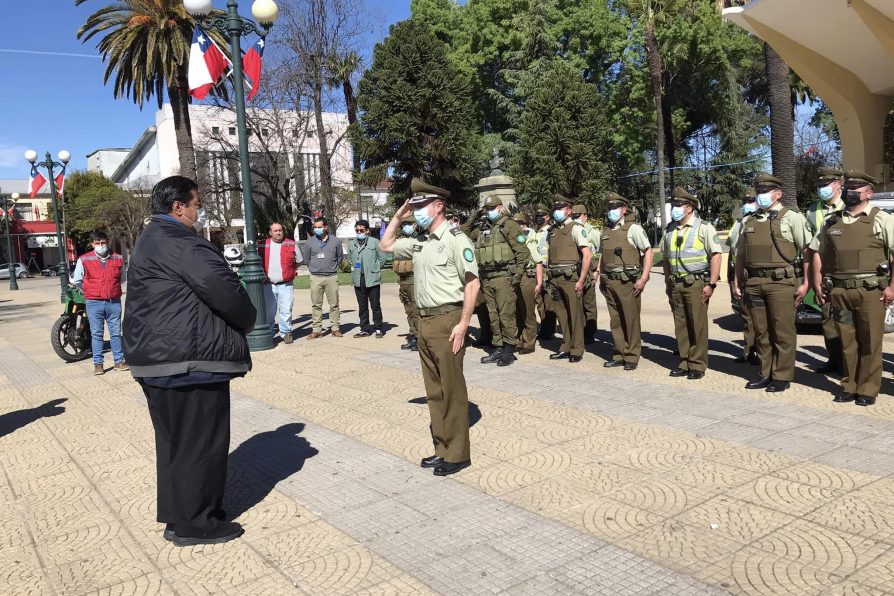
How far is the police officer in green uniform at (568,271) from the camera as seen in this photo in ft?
28.3

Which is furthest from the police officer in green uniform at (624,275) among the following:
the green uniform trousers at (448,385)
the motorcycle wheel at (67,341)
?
the motorcycle wheel at (67,341)

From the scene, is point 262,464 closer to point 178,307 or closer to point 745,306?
point 178,307

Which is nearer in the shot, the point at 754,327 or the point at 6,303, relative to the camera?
the point at 754,327

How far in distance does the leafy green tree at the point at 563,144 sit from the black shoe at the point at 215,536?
28091 mm

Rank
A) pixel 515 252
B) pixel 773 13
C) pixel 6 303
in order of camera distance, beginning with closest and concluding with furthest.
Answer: pixel 515 252 → pixel 773 13 → pixel 6 303

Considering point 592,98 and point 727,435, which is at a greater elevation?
point 592,98

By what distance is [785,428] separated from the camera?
17.8 feet

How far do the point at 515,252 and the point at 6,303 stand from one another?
25199mm

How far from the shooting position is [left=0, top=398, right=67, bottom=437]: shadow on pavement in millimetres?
6780

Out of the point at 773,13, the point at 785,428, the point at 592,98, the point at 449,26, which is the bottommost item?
the point at 785,428

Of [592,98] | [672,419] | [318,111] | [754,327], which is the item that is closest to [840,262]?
[754,327]

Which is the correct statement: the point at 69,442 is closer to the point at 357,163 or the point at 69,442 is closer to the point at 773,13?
the point at 773,13

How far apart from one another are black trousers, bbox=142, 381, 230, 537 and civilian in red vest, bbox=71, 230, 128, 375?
575 cm

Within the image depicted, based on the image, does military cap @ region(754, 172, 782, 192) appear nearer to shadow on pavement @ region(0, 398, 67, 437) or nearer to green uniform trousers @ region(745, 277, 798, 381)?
green uniform trousers @ region(745, 277, 798, 381)
